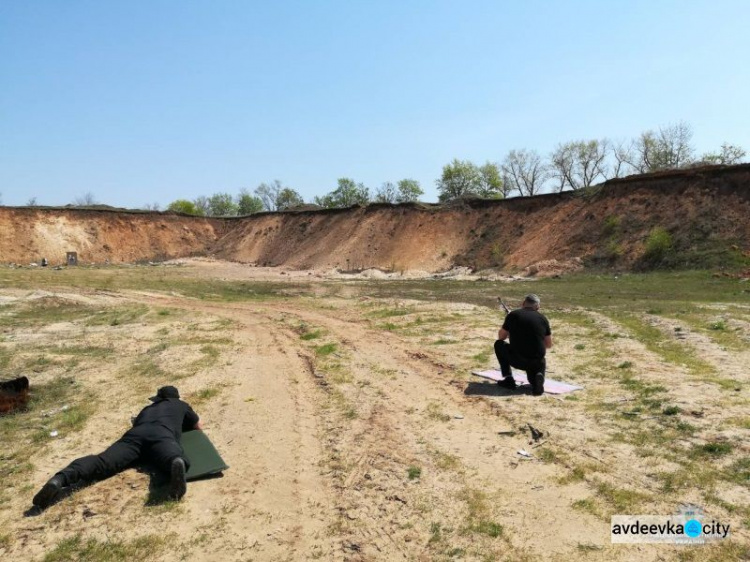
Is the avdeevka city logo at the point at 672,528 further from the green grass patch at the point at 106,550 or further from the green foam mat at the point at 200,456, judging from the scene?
the green foam mat at the point at 200,456

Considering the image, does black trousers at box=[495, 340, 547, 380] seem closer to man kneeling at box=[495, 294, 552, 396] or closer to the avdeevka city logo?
man kneeling at box=[495, 294, 552, 396]

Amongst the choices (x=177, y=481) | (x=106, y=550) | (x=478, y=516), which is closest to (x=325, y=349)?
(x=177, y=481)

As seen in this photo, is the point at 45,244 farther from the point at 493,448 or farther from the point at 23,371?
the point at 493,448

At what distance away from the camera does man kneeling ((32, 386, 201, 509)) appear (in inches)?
Result: 208

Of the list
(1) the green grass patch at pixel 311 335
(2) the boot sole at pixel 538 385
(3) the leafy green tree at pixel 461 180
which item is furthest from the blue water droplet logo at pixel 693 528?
(3) the leafy green tree at pixel 461 180

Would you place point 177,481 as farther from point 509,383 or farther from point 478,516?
point 509,383

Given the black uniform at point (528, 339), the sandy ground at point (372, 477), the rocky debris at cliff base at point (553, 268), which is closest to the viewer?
the sandy ground at point (372, 477)

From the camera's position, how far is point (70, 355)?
11.7m

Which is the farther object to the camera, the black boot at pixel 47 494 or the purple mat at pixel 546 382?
the purple mat at pixel 546 382

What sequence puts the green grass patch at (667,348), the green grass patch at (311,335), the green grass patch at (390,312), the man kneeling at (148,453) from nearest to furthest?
1. the man kneeling at (148,453)
2. the green grass patch at (667,348)
3. the green grass patch at (311,335)
4. the green grass patch at (390,312)

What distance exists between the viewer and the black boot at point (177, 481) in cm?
527

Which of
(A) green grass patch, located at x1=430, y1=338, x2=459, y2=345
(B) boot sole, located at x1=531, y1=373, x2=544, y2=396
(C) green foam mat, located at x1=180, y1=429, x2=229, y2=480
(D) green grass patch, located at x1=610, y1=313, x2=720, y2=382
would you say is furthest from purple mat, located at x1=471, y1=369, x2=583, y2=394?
(C) green foam mat, located at x1=180, y1=429, x2=229, y2=480

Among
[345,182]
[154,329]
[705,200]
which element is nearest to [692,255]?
[705,200]

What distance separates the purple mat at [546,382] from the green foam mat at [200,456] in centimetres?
503
